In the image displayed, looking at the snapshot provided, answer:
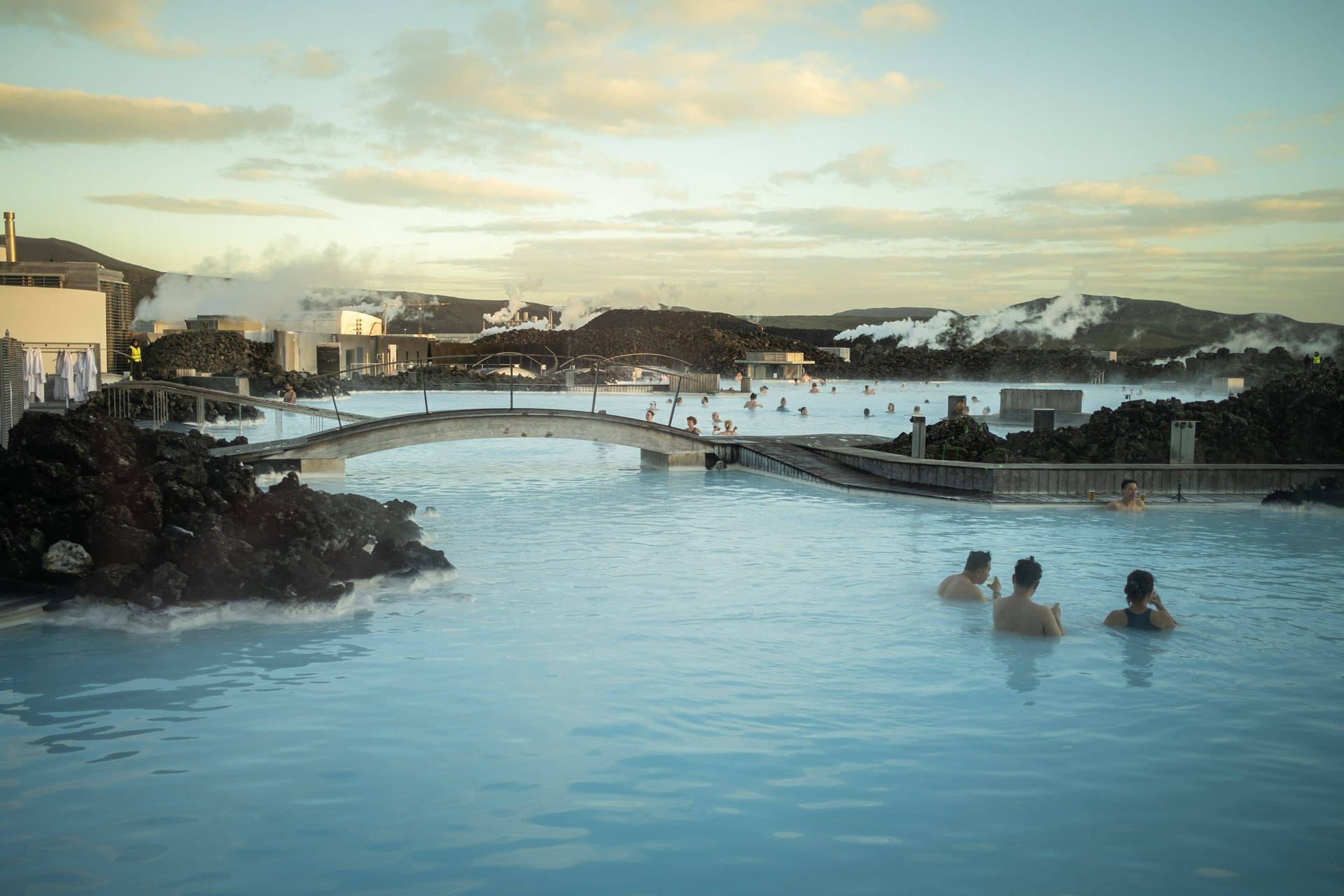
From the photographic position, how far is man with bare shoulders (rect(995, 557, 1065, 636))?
7.50m

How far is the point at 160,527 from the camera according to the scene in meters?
8.82

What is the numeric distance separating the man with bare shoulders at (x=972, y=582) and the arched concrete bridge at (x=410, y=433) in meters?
8.91

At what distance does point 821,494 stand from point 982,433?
4.41 metres

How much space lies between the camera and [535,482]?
17.9m

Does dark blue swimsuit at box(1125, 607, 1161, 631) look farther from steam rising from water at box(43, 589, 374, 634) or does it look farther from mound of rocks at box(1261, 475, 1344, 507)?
mound of rocks at box(1261, 475, 1344, 507)

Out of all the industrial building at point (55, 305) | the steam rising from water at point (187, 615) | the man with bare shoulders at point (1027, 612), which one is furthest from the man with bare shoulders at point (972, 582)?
the industrial building at point (55, 305)

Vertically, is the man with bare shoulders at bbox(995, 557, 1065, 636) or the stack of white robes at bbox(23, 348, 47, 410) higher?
the stack of white robes at bbox(23, 348, 47, 410)

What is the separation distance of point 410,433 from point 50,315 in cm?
2373

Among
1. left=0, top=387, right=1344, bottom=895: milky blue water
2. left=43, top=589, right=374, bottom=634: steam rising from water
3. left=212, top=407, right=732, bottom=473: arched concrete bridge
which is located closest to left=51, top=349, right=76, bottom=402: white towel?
left=212, top=407, right=732, bottom=473: arched concrete bridge

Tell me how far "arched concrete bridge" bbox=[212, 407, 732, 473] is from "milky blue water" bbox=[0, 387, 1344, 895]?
639 cm

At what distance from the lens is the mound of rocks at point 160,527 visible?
8203mm

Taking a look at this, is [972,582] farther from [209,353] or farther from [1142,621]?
[209,353]

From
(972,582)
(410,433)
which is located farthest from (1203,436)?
(410,433)

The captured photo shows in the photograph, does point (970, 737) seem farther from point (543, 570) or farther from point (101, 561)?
point (101, 561)
